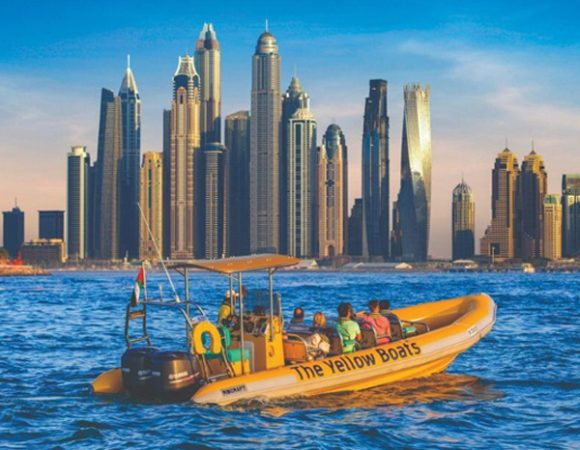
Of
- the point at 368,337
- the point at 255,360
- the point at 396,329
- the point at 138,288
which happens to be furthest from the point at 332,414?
the point at 138,288

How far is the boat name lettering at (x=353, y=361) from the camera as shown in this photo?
16234mm

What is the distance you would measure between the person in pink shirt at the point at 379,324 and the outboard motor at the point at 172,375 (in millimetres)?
3870

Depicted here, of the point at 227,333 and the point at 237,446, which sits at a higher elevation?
the point at 227,333

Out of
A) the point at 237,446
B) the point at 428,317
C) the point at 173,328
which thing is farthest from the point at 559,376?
the point at 173,328

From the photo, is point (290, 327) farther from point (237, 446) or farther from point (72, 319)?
point (72, 319)

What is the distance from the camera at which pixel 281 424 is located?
14.6m

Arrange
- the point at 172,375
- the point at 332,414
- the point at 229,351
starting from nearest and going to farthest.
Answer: the point at 172,375
the point at 332,414
the point at 229,351

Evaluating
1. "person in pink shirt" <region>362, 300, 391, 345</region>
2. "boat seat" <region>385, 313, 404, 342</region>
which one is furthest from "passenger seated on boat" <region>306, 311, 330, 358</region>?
"boat seat" <region>385, 313, 404, 342</region>

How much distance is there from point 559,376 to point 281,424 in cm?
806

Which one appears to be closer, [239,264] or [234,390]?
[234,390]

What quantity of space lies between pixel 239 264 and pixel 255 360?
1.63 m

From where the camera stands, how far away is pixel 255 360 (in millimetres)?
16328

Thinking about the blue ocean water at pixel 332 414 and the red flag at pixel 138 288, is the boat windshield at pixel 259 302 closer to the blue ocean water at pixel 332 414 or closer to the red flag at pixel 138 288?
the blue ocean water at pixel 332 414

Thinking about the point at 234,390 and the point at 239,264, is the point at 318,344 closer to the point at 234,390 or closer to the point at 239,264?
the point at 239,264
